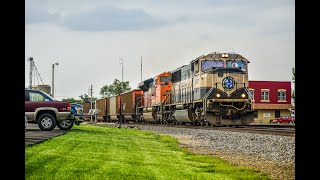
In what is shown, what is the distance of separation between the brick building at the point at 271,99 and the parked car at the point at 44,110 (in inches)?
1969

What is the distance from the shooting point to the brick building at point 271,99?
69312mm

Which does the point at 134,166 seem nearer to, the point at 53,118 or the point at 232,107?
the point at 53,118

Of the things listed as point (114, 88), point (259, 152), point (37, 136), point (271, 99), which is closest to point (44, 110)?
point (37, 136)

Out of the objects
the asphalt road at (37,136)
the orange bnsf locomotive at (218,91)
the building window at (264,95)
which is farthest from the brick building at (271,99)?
the asphalt road at (37,136)

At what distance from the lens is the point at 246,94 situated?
2806 cm

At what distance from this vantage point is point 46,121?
2181cm

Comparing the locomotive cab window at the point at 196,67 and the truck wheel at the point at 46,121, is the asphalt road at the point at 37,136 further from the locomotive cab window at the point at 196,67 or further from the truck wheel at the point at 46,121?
the locomotive cab window at the point at 196,67

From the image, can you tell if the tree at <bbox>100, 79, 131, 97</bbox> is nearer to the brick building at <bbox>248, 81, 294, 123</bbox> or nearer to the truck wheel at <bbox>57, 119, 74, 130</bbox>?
the brick building at <bbox>248, 81, 294, 123</bbox>

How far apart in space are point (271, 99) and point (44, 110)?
52520 mm

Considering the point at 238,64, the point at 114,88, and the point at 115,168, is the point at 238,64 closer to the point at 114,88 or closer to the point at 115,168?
the point at 115,168
